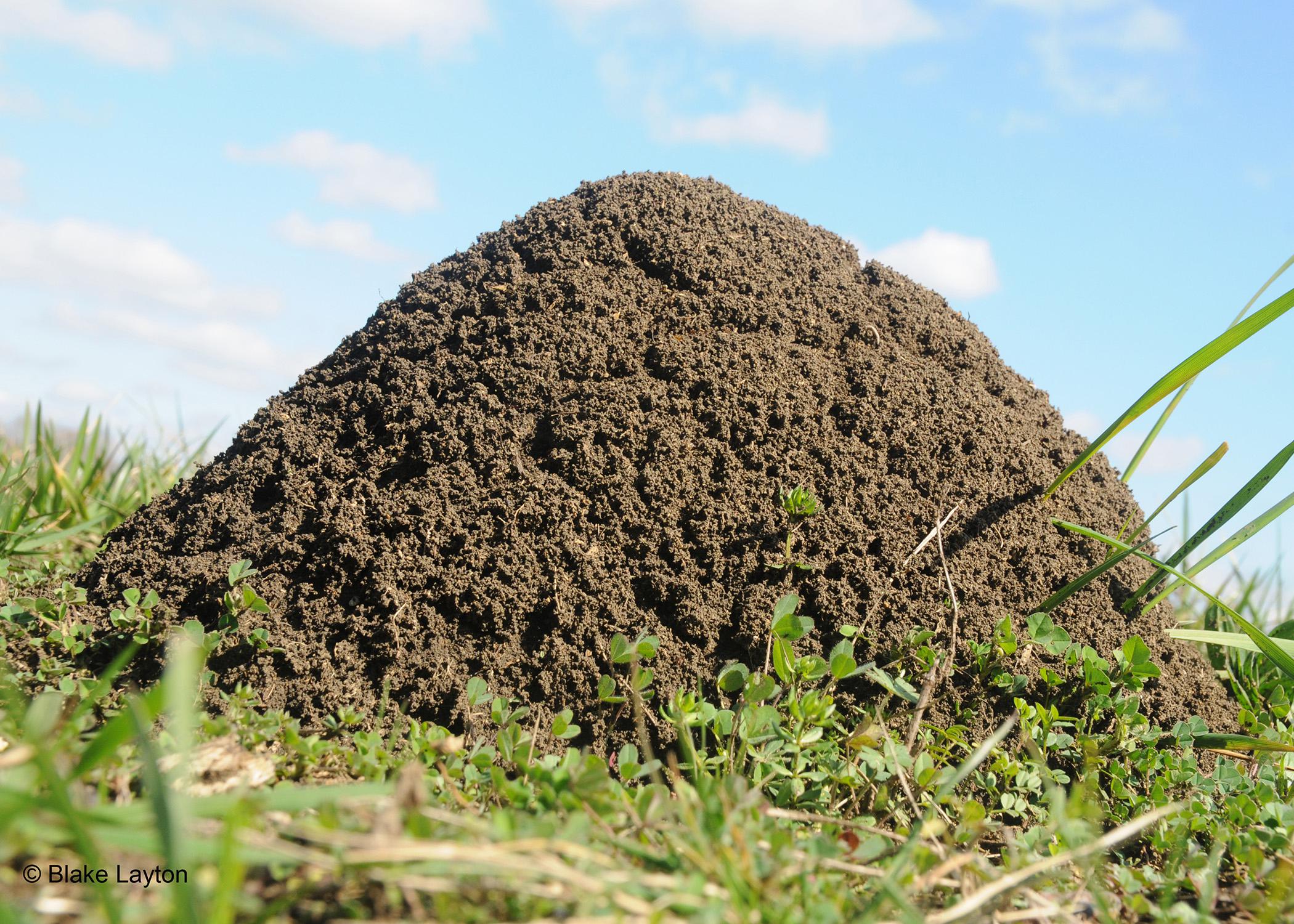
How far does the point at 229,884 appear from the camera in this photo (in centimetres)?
92

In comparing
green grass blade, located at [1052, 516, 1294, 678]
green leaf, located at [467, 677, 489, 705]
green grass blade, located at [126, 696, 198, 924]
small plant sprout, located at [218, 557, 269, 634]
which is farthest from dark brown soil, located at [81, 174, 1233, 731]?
green grass blade, located at [126, 696, 198, 924]

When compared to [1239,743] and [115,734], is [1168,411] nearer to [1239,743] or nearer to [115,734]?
[1239,743]

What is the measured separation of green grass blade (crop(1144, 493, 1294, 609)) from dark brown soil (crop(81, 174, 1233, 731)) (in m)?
0.12

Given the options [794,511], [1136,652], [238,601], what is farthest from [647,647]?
[1136,652]

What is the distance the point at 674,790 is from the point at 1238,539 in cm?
194

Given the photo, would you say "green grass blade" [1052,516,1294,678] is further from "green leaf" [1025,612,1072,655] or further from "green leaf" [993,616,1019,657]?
"green leaf" [993,616,1019,657]

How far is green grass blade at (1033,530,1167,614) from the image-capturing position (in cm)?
267

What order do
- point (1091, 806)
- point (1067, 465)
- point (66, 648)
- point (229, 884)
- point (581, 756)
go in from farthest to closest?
point (1067, 465), point (66, 648), point (581, 756), point (1091, 806), point (229, 884)

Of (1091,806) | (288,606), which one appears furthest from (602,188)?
(1091,806)

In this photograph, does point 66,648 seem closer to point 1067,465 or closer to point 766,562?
point 766,562

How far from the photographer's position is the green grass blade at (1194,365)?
8.70 ft

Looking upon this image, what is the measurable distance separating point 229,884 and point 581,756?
1.28 meters

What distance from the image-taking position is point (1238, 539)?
2.80 meters

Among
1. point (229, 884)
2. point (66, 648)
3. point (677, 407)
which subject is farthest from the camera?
point (677, 407)
